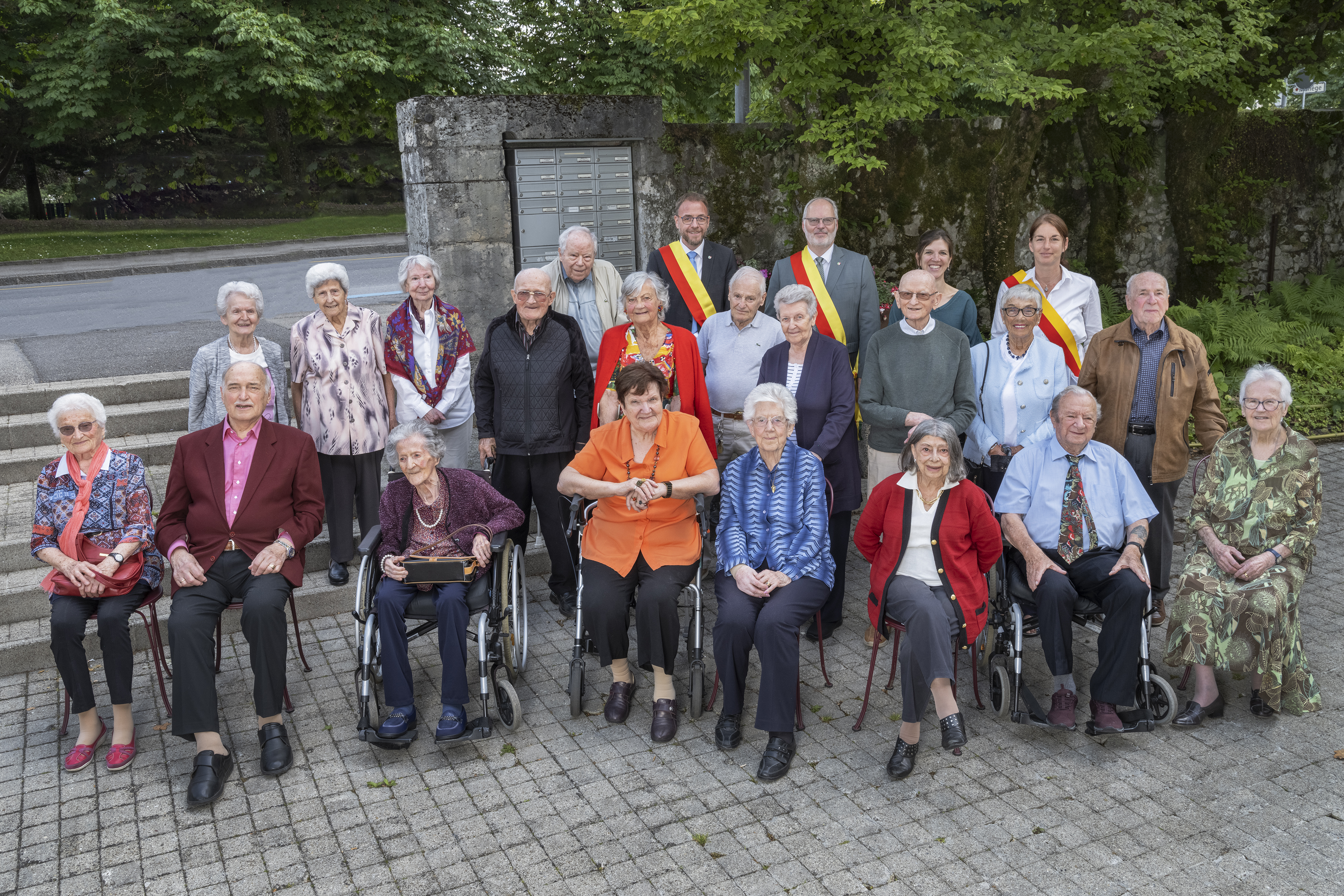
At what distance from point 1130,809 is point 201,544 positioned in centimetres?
402

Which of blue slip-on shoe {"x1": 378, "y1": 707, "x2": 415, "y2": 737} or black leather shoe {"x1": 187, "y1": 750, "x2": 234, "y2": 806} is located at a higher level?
blue slip-on shoe {"x1": 378, "y1": 707, "x2": 415, "y2": 737}

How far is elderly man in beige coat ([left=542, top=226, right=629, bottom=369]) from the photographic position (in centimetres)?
579

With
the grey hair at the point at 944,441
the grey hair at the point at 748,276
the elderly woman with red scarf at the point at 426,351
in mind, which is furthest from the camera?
the elderly woman with red scarf at the point at 426,351

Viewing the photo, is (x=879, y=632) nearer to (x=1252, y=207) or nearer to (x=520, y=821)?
(x=520, y=821)

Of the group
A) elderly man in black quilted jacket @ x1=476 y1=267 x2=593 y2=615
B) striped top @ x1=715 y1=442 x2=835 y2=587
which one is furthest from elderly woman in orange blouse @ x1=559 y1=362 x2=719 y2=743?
elderly man in black quilted jacket @ x1=476 y1=267 x2=593 y2=615

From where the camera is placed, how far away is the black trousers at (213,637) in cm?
430

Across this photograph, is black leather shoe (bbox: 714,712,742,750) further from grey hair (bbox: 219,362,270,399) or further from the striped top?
grey hair (bbox: 219,362,270,399)

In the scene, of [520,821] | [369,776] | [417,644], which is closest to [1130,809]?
[520,821]

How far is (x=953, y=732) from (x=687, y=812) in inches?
45.1

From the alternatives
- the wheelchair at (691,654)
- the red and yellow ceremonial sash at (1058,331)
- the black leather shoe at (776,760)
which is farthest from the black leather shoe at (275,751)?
the red and yellow ceremonial sash at (1058,331)

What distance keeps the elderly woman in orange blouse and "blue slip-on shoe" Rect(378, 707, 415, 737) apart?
855 mm

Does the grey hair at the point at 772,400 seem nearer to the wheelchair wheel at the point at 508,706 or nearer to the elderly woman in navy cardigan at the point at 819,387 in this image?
the elderly woman in navy cardigan at the point at 819,387

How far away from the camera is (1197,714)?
4516mm

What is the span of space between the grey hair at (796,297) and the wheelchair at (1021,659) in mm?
1515
